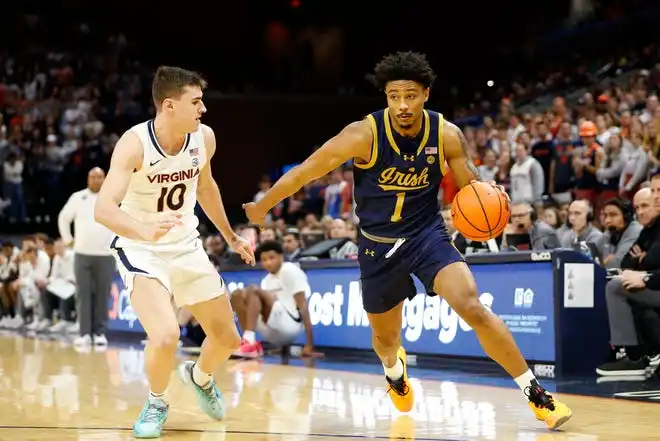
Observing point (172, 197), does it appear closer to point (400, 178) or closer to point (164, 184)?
point (164, 184)

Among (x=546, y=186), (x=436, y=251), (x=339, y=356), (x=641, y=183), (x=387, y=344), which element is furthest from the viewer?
(x=546, y=186)

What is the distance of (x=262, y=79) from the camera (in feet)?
91.6

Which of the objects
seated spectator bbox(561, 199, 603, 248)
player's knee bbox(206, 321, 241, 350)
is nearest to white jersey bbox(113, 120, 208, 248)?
player's knee bbox(206, 321, 241, 350)

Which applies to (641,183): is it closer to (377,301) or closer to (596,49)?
(377,301)

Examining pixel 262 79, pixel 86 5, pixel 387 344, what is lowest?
pixel 387 344

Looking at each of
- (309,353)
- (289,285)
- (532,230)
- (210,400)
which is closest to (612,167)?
(532,230)

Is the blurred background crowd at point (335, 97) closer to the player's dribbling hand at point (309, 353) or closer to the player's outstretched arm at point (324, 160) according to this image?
the player's dribbling hand at point (309, 353)

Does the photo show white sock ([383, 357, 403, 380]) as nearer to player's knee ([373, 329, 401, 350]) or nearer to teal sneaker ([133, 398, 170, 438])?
player's knee ([373, 329, 401, 350])

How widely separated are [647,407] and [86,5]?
25027 mm

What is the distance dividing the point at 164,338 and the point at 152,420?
1.47ft

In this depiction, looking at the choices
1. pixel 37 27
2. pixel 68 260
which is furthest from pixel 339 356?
pixel 37 27

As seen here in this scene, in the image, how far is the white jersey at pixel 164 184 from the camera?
18.6ft

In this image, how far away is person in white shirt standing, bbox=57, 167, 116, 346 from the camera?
12.8m

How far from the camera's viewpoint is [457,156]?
18.7 feet
